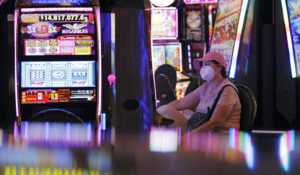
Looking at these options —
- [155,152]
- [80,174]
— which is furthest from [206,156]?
[80,174]

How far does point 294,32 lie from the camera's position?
4.66 m

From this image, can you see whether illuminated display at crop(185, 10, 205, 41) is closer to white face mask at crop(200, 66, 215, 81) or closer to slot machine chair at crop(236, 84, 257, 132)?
white face mask at crop(200, 66, 215, 81)

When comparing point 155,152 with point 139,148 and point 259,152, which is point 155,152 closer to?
point 139,148

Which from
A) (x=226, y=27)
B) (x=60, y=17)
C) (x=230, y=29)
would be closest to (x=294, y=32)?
(x=230, y=29)

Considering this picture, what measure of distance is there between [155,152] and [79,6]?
10.7 ft

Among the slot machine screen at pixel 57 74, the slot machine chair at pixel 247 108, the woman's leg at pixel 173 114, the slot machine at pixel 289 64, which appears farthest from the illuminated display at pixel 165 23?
the woman's leg at pixel 173 114

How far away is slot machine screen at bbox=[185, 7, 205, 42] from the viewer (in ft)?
30.6

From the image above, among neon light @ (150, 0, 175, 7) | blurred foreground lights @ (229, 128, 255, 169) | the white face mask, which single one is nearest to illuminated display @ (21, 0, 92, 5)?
the white face mask

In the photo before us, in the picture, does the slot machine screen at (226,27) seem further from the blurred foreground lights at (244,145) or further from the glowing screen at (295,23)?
the blurred foreground lights at (244,145)

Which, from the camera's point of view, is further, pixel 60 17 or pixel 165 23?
pixel 165 23

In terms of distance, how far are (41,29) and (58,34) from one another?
155 mm

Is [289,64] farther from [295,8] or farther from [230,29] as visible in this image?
[295,8]

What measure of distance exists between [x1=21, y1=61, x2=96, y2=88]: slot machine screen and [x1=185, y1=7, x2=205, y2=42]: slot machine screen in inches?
222

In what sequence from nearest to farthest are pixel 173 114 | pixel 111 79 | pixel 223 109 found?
pixel 173 114 → pixel 223 109 → pixel 111 79
